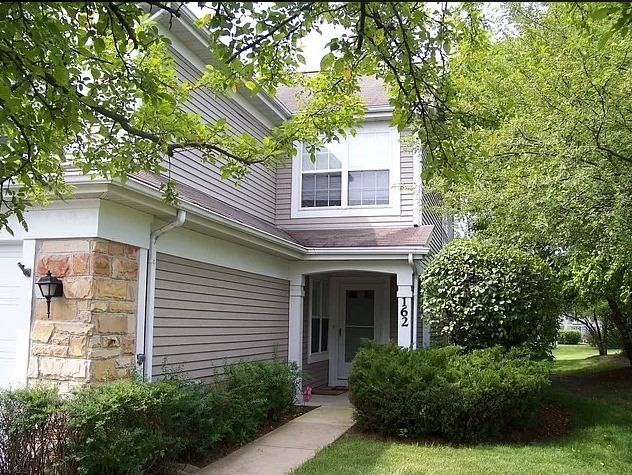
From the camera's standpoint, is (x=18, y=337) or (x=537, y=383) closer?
(x=18, y=337)

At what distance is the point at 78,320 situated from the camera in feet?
18.2

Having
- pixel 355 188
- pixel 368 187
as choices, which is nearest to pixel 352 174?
pixel 355 188

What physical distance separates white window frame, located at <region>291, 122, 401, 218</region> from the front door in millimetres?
2339

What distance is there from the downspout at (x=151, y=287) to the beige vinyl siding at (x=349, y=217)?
5.03 metres

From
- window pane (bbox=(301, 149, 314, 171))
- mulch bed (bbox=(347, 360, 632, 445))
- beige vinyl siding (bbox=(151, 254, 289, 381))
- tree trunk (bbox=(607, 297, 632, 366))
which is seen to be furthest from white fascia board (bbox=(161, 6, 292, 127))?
tree trunk (bbox=(607, 297, 632, 366))

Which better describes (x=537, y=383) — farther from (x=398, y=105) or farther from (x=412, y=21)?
(x=412, y=21)

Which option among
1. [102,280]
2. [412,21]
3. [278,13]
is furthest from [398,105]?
[102,280]

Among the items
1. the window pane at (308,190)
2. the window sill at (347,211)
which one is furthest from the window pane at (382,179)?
the window pane at (308,190)

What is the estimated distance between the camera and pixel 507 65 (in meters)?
8.91

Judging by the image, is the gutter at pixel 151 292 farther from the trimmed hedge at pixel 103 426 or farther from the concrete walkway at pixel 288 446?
the concrete walkway at pixel 288 446

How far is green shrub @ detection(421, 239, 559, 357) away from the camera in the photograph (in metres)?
8.63

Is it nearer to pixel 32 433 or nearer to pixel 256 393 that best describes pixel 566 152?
pixel 256 393

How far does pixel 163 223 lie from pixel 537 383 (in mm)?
4895

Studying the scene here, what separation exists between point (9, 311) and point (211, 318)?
2.69 meters
